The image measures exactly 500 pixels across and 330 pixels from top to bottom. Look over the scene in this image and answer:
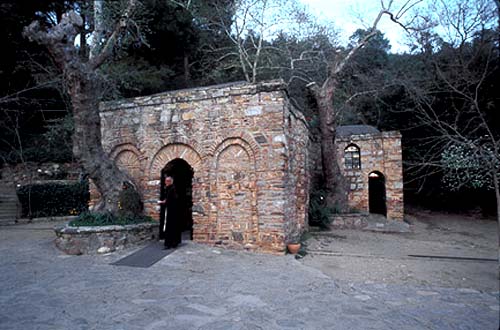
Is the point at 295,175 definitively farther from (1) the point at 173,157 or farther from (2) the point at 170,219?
(2) the point at 170,219

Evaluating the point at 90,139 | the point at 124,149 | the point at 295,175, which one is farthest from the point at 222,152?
the point at 90,139

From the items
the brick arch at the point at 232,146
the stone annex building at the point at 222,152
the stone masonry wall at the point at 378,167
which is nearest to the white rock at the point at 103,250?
the stone annex building at the point at 222,152

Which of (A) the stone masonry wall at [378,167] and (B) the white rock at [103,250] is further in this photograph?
(A) the stone masonry wall at [378,167]

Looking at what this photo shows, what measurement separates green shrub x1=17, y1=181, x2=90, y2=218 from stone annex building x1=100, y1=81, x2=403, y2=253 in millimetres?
6408

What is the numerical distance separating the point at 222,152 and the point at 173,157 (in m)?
1.31

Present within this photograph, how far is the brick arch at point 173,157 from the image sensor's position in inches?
271

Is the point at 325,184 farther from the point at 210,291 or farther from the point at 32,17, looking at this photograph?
the point at 32,17

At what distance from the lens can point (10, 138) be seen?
15359 millimetres

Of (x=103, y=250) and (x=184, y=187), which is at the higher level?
(x=184, y=187)

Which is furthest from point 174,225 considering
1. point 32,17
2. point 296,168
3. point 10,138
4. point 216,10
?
point 10,138

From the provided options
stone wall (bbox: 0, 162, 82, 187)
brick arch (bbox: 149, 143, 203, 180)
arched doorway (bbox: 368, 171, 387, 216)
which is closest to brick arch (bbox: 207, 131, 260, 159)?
brick arch (bbox: 149, 143, 203, 180)

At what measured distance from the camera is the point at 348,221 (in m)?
11.0

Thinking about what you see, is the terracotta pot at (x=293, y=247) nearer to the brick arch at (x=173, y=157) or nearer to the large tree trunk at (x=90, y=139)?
the brick arch at (x=173, y=157)

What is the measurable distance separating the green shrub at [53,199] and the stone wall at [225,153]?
6762mm
